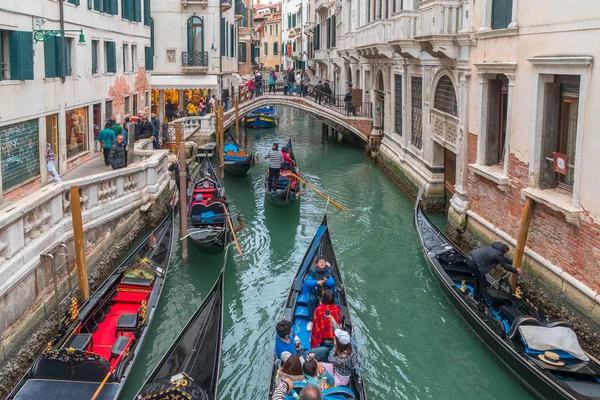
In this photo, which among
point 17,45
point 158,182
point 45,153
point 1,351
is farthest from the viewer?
point 158,182

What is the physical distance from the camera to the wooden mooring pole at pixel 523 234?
25.9ft

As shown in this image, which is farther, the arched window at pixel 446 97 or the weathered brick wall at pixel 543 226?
the arched window at pixel 446 97

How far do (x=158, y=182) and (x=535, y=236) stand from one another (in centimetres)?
668

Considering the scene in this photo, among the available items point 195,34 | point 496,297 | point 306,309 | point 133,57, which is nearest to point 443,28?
point 496,297

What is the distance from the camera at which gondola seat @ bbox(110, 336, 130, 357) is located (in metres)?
6.24

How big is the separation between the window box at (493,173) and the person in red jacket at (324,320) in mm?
3344

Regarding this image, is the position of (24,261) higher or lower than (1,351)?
higher

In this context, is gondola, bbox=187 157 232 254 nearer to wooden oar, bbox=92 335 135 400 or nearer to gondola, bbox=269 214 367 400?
gondola, bbox=269 214 367 400

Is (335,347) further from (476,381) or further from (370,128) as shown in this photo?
(370,128)

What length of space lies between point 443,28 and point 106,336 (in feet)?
24.8

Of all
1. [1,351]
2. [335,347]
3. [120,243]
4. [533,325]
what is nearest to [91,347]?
[1,351]

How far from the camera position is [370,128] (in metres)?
20.7

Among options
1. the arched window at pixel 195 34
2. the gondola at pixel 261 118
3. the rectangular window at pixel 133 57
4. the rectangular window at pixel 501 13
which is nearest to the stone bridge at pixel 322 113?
the arched window at pixel 195 34

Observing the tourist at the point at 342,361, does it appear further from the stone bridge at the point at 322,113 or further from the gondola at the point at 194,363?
the stone bridge at the point at 322,113
